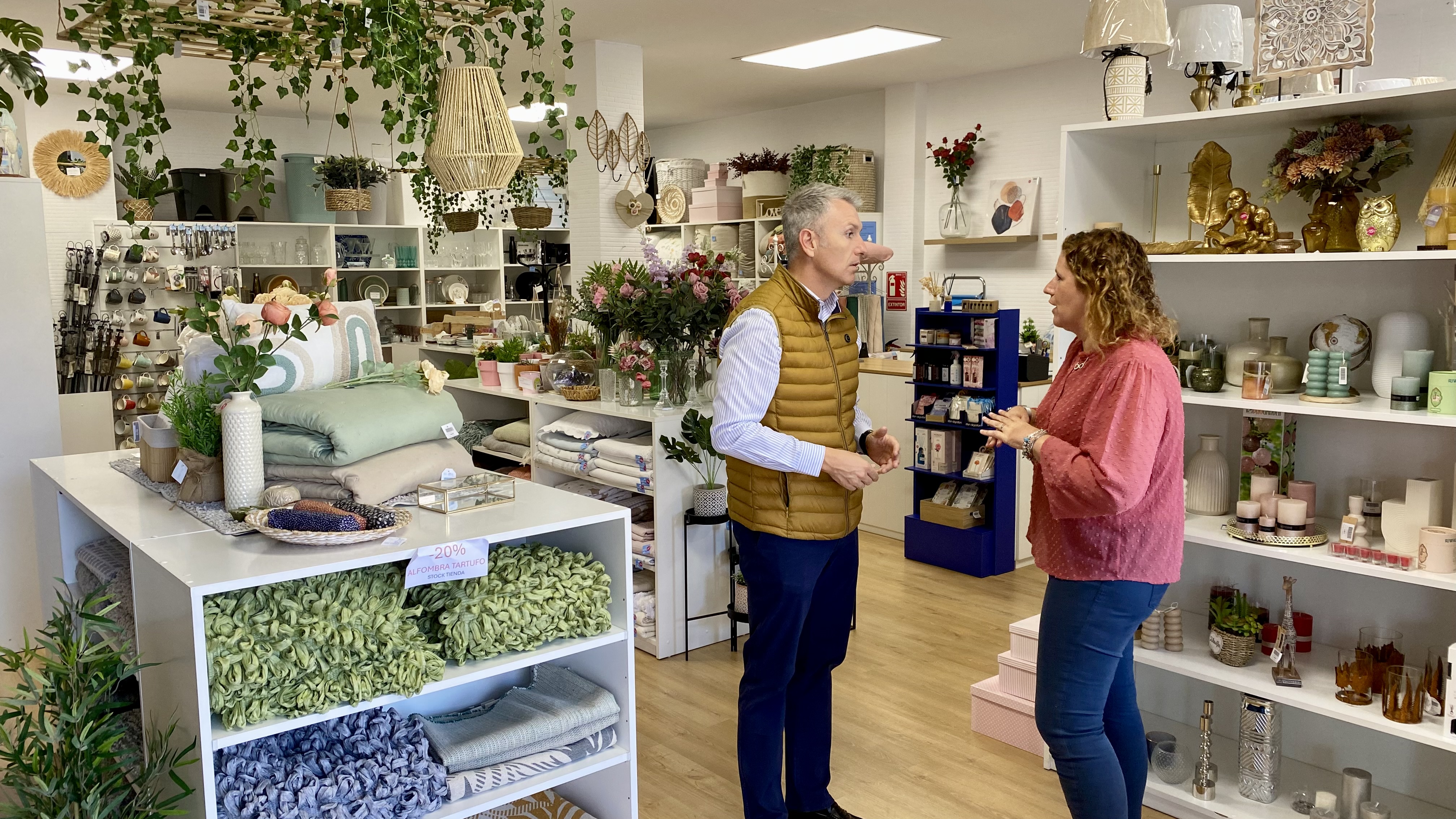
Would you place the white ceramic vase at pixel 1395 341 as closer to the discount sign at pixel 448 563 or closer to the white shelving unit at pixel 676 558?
the discount sign at pixel 448 563

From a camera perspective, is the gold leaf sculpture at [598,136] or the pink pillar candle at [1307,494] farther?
the gold leaf sculpture at [598,136]

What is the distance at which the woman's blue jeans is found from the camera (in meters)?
2.23

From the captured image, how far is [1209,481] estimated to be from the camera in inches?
118

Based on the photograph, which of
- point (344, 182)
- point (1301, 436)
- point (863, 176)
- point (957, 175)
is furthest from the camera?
point (344, 182)

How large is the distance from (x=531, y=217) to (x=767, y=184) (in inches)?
77.8

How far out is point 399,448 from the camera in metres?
2.35

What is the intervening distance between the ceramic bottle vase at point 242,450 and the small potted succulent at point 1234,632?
8.23 feet

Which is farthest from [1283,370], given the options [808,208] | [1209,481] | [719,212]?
[719,212]

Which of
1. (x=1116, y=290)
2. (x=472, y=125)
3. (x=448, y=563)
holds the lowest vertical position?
(x=448, y=563)

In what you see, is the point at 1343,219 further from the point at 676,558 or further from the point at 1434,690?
the point at 676,558

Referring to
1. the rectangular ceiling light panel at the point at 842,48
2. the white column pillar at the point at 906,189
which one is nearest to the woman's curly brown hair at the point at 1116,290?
the rectangular ceiling light panel at the point at 842,48

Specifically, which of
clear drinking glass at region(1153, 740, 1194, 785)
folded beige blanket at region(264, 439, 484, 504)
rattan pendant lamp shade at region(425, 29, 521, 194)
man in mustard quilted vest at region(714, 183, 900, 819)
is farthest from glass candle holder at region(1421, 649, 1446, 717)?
rattan pendant lamp shade at region(425, 29, 521, 194)

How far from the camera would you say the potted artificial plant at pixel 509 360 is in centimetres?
518

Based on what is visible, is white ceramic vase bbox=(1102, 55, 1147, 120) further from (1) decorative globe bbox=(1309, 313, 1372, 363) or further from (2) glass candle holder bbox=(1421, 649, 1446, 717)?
(2) glass candle holder bbox=(1421, 649, 1446, 717)
